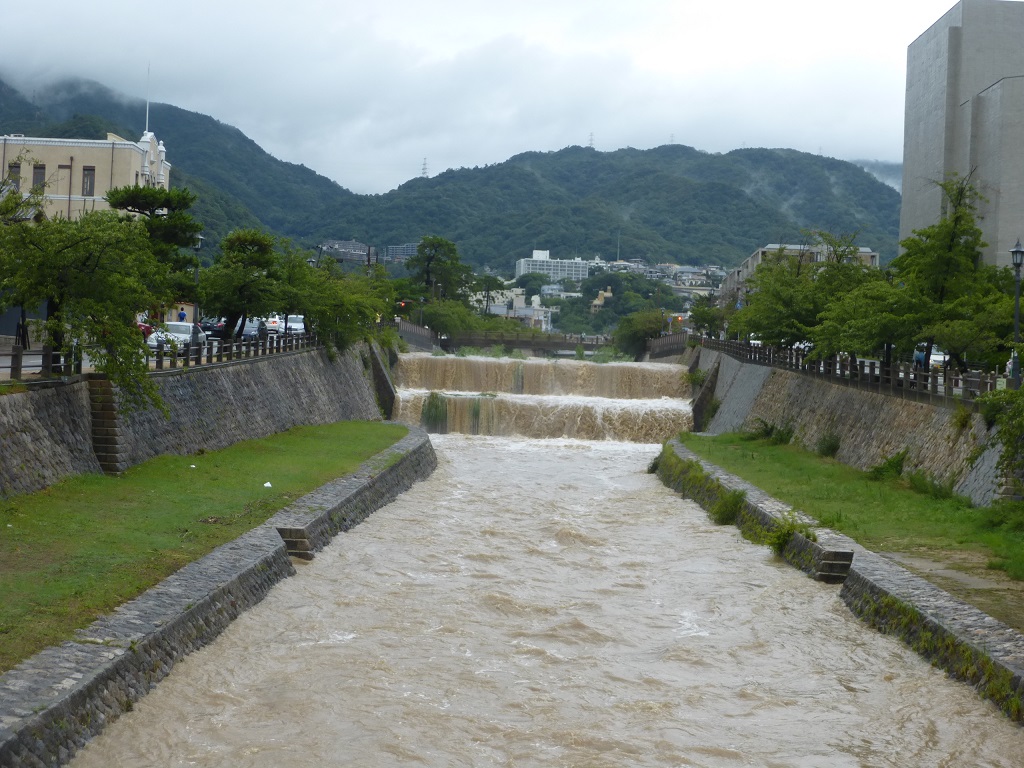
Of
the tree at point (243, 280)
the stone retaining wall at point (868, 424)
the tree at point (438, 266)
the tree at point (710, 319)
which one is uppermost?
the tree at point (438, 266)

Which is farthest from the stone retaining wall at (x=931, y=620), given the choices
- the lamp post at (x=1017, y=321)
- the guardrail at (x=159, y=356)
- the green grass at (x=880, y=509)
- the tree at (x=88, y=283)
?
the guardrail at (x=159, y=356)

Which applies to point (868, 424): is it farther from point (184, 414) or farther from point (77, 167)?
point (77, 167)

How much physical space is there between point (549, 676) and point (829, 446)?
20.0m

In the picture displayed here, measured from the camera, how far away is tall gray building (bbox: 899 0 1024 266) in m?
45.6

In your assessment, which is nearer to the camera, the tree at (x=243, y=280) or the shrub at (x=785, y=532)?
the shrub at (x=785, y=532)

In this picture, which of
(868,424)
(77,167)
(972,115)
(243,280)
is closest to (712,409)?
(972,115)

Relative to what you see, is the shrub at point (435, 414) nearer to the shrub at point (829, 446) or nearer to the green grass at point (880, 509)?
the green grass at point (880, 509)

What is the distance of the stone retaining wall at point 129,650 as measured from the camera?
29.7ft

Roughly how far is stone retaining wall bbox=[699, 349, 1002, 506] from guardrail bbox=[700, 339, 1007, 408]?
264 millimetres

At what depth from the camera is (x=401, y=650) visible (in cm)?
1362

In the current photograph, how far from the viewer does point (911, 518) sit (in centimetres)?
2066

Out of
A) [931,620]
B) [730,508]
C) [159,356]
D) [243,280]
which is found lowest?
[730,508]

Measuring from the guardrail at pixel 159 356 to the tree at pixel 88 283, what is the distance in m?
0.40

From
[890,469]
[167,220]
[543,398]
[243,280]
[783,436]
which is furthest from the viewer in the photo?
[543,398]
